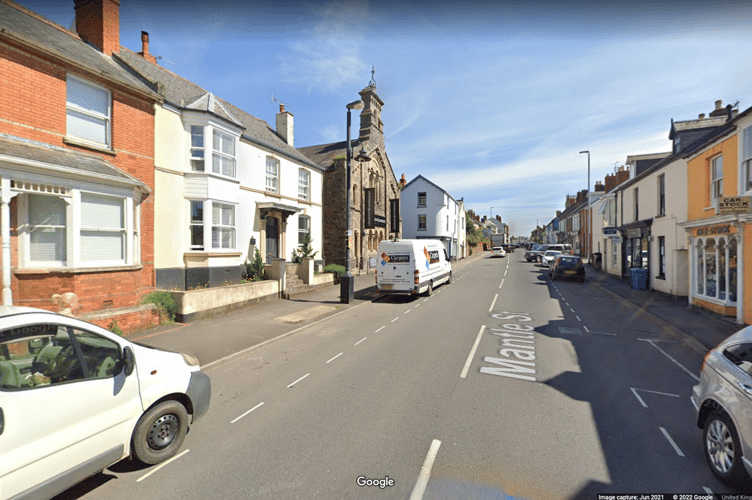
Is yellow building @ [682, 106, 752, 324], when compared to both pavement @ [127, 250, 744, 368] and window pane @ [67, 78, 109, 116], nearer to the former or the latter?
pavement @ [127, 250, 744, 368]

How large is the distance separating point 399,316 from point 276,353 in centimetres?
523

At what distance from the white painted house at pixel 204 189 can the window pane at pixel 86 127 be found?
5.62 ft

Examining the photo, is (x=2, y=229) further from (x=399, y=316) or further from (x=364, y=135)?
(x=364, y=135)

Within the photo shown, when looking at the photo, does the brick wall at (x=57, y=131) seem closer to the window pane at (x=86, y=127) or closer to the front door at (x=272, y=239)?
the window pane at (x=86, y=127)

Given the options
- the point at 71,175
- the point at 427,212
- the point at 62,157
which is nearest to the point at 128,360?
the point at 71,175

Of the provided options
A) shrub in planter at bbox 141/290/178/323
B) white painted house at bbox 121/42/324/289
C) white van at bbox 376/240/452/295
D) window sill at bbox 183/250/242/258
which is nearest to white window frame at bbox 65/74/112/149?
white painted house at bbox 121/42/324/289

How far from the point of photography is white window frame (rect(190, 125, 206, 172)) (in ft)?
41.3

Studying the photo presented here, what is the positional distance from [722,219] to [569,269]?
1135 cm

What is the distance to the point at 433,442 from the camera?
4.28 metres

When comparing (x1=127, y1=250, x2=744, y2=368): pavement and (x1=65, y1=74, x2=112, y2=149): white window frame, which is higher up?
(x1=65, y1=74, x2=112, y2=149): white window frame

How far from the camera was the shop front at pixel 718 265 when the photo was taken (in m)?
10.1

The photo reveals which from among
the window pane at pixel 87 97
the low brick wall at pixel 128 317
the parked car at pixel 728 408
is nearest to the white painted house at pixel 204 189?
the window pane at pixel 87 97

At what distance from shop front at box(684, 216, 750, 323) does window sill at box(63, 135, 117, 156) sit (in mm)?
18785

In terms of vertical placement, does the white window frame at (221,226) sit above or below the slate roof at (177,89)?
below
